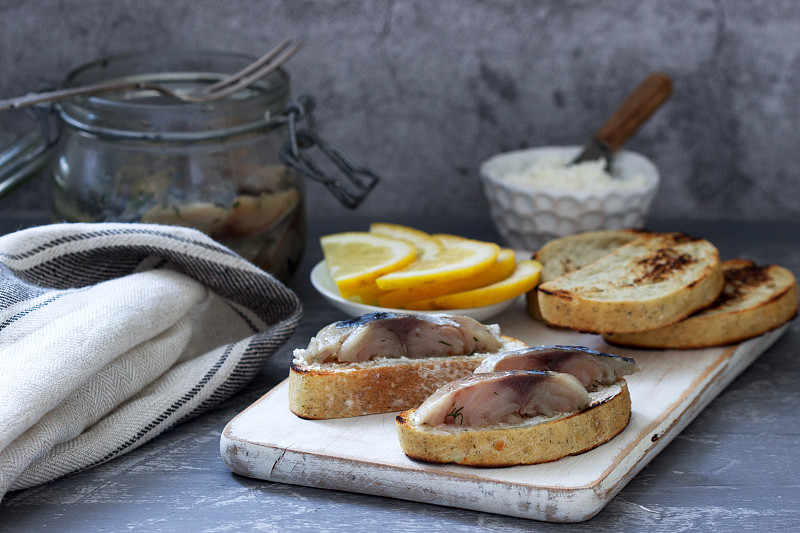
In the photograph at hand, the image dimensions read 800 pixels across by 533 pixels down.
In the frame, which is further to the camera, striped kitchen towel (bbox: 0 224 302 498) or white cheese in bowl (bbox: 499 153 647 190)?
white cheese in bowl (bbox: 499 153 647 190)

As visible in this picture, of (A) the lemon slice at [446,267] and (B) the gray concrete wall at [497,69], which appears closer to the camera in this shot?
(A) the lemon slice at [446,267]

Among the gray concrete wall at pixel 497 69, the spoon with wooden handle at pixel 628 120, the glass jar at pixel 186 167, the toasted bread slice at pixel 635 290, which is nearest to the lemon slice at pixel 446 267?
the toasted bread slice at pixel 635 290

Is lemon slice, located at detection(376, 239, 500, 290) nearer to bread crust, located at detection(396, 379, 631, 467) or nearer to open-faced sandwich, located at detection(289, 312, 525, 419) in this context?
open-faced sandwich, located at detection(289, 312, 525, 419)

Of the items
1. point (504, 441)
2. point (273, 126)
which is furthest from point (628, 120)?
point (504, 441)

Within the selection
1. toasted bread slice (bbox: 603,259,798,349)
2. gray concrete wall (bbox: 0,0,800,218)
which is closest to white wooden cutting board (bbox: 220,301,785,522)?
toasted bread slice (bbox: 603,259,798,349)

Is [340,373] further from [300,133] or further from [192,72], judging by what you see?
[192,72]

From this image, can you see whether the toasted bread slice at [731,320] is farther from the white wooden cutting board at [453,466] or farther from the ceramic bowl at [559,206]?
the ceramic bowl at [559,206]
